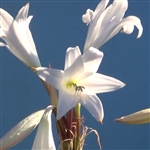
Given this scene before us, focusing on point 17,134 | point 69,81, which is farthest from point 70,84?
point 17,134

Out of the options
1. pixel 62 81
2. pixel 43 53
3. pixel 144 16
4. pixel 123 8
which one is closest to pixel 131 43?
pixel 144 16

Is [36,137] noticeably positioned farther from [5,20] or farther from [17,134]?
[5,20]

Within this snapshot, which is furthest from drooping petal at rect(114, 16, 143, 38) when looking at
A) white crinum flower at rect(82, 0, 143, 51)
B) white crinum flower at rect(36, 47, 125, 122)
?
white crinum flower at rect(36, 47, 125, 122)

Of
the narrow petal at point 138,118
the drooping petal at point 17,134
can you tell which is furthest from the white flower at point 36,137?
the narrow petal at point 138,118

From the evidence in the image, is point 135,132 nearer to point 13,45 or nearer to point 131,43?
point 131,43

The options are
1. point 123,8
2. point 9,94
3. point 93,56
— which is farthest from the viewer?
point 9,94

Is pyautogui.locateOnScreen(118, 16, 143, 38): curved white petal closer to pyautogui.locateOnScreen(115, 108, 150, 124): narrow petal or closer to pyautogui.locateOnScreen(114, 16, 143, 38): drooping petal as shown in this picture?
pyautogui.locateOnScreen(114, 16, 143, 38): drooping petal
